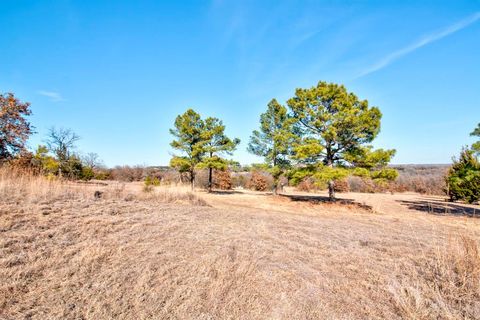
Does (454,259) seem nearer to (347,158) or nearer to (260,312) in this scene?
(260,312)

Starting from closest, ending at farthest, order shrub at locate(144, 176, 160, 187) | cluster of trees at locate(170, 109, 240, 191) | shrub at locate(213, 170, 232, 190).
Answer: shrub at locate(144, 176, 160, 187), cluster of trees at locate(170, 109, 240, 191), shrub at locate(213, 170, 232, 190)

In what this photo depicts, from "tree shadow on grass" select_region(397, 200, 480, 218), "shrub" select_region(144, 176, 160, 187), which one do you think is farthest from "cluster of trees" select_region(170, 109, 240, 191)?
"tree shadow on grass" select_region(397, 200, 480, 218)

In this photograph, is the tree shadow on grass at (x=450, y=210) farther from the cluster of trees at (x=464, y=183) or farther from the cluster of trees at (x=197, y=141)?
the cluster of trees at (x=197, y=141)

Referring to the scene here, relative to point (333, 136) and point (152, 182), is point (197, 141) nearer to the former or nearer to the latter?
point (152, 182)

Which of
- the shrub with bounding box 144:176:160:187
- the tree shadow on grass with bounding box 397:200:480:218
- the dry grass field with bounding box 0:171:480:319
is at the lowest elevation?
the tree shadow on grass with bounding box 397:200:480:218

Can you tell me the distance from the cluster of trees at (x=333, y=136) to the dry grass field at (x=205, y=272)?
6.71m

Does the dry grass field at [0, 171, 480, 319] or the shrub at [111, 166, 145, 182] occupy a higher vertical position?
the shrub at [111, 166, 145, 182]

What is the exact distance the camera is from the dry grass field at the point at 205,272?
7.29 feet

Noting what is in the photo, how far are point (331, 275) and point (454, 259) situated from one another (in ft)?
6.33

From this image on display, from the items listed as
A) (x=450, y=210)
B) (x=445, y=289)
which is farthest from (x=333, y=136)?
(x=445, y=289)

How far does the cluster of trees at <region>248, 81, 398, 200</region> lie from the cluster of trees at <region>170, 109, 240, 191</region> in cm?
884

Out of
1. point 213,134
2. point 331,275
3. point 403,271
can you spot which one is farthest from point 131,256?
point 213,134

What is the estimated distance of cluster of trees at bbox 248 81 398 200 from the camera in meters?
11.3

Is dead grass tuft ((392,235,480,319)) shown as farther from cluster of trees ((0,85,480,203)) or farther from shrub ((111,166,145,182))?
shrub ((111,166,145,182))
